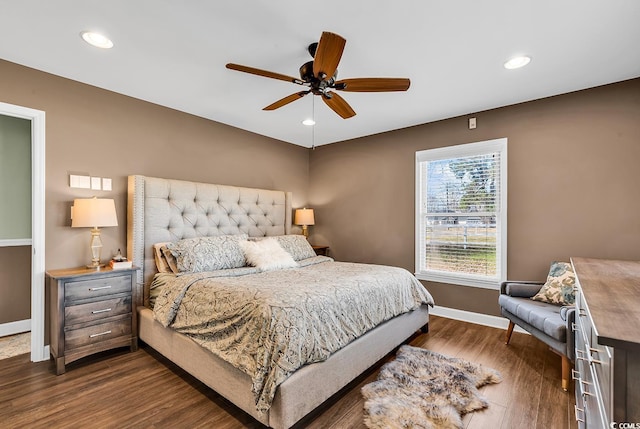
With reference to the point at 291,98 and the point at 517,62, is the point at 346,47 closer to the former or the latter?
the point at 291,98

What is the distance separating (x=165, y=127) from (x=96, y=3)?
5.44ft

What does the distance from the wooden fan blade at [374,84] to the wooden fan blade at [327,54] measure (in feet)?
0.56

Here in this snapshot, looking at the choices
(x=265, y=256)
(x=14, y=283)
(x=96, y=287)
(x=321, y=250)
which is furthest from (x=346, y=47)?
(x=14, y=283)

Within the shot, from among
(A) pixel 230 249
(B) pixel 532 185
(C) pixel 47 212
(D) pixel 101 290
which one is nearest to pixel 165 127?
(C) pixel 47 212

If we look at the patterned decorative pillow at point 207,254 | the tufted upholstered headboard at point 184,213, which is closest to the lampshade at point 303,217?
the tufted upholstered headboard at point 184,213

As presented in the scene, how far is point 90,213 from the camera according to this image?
249 centimetres

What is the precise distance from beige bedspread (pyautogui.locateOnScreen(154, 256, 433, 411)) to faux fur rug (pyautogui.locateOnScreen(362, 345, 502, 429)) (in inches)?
15.6

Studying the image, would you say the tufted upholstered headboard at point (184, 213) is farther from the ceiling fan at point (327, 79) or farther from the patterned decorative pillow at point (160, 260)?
the ceiling fan at point (327, 79)

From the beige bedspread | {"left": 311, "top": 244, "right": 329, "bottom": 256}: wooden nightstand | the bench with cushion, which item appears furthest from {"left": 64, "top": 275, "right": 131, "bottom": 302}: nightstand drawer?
the bench with cushion

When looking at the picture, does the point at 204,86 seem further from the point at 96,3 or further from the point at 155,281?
the point at 155,281

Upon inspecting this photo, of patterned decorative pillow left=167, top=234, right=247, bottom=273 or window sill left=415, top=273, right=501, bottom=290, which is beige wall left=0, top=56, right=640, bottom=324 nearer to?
window sill left=415, top=273, right=501, bottom=290

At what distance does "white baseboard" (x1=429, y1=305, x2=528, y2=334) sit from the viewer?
130 inches

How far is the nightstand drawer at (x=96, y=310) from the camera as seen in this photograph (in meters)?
2.35

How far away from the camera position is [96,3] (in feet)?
5.69
